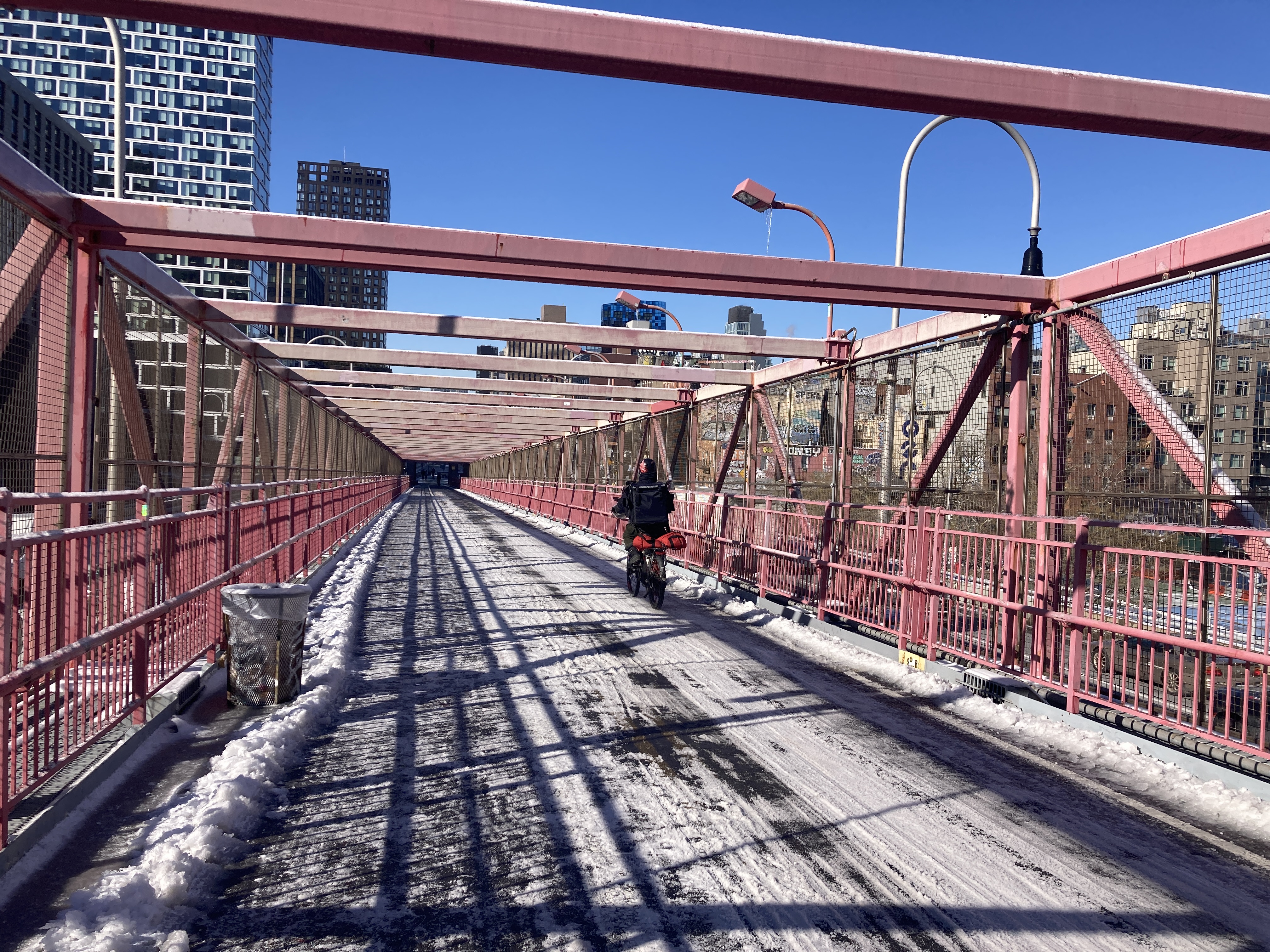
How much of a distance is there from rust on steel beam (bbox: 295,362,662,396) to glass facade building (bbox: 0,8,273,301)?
401 ft

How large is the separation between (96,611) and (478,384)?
1715 centimetres

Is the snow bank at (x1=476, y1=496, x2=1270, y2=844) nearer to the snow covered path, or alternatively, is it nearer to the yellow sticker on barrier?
the yellow sticker on barrier

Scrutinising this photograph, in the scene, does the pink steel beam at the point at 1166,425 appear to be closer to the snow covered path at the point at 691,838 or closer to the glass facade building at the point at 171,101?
the snow covered path at the point at 691,838

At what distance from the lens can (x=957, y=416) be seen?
382 inches

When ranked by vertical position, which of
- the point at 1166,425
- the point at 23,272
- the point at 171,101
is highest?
the point at 171,101

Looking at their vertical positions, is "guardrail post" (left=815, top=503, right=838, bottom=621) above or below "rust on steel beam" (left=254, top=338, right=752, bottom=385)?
below

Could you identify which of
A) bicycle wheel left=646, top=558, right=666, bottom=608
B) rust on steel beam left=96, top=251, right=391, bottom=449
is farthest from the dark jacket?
rust on steel beam left=96, top=251, right=391, bottom=449

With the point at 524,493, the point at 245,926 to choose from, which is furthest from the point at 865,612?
the point at 524,493

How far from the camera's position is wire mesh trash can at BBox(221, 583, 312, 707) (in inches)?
245

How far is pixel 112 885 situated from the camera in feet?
11.2

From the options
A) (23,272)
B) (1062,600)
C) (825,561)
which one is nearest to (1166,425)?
(1062,600)

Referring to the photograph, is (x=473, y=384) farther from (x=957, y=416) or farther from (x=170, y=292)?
(x=957, y=416)

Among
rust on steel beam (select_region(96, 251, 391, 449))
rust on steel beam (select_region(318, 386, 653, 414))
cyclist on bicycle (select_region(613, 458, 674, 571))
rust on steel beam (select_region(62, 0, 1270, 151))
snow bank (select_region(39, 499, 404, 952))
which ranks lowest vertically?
snow bank (select_region(39, 499, 404, 952))

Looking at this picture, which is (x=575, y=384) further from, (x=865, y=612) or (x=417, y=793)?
(x=417, y=793)
